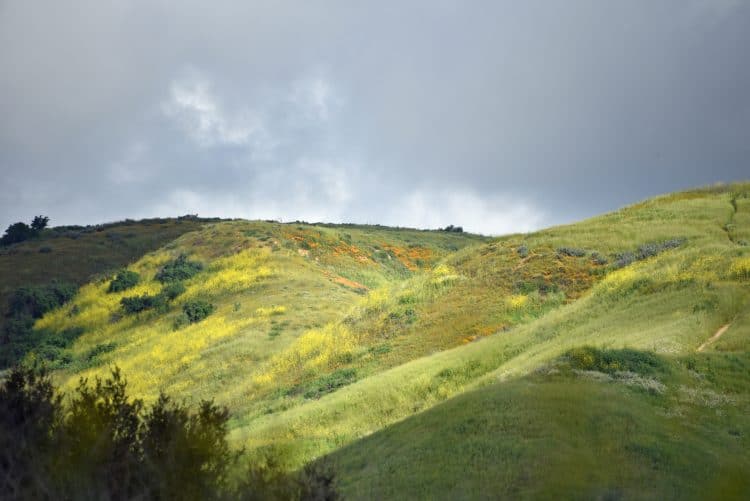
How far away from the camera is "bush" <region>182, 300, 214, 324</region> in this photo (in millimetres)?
46375

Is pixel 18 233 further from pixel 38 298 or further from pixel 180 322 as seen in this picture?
pixel 180 322

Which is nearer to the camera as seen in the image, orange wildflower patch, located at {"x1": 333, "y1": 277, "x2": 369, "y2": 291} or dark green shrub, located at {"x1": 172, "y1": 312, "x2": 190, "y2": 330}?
dark green shrub, located at {"x1": 172, "y1": 312, "x2": 190, "y2": 330}

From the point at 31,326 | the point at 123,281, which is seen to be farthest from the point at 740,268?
the point at 31,326

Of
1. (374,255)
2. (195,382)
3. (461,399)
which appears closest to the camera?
(461,399)

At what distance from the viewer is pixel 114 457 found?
332 inches

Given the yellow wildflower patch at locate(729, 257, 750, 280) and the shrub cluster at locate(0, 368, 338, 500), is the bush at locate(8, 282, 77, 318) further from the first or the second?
the yellow wildflower patch at locate(729, 257, 750, 280)

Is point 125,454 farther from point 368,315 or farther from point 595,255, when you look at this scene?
point 595,255

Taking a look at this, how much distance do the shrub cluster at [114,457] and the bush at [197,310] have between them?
36.6m

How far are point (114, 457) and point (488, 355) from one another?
18.7 metres

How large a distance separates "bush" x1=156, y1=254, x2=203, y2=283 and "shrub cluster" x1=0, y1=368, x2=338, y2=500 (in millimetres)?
49409

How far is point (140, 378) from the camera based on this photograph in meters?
36.3

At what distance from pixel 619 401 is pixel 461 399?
420 centimetres

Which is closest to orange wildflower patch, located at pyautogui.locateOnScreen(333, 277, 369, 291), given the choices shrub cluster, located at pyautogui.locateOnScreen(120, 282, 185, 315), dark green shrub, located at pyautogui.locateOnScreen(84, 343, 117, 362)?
shrub cluster, located at pyautogui.locateOnScreen(120, 282, 185, 315)

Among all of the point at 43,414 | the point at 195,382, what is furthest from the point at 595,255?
the point at 43,414
